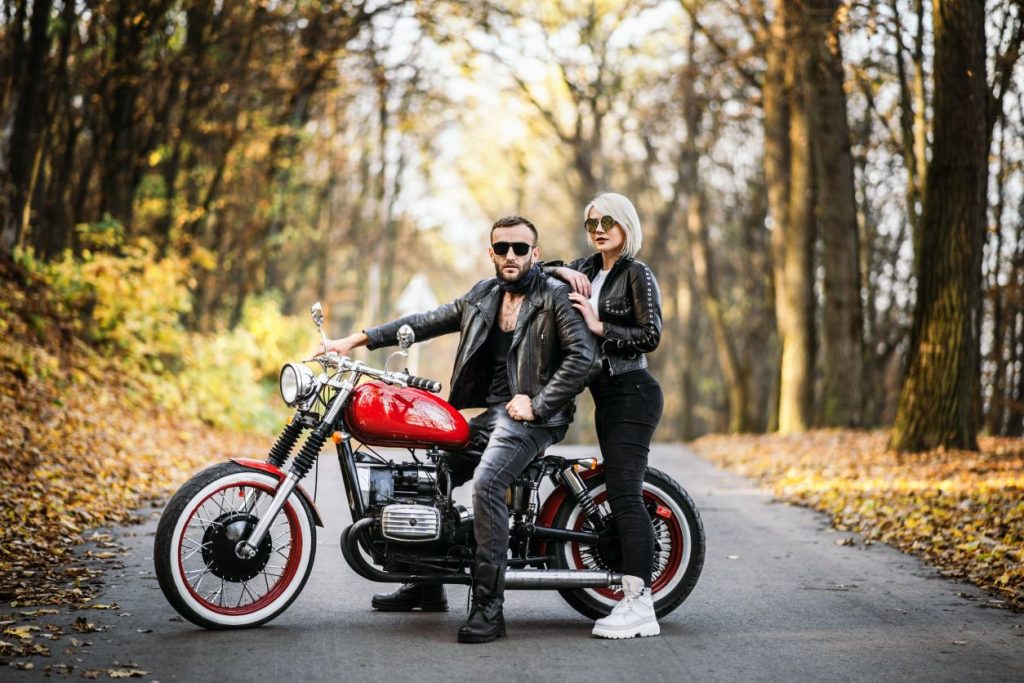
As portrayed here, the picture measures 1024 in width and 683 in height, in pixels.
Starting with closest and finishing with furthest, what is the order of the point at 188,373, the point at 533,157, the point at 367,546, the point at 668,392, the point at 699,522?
1. the point at 367,546
2. the point at 699,522
3. the point at 188,373
4. the point at 533,157
5. the point at 668,392

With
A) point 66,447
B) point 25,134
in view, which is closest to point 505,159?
point 25,134

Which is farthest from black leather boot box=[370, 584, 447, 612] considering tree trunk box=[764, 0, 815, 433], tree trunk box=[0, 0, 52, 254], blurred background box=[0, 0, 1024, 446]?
tree trunk box=[764, 0, 815, 433]

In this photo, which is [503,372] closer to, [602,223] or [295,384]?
[602,223]

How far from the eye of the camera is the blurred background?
16016 mm

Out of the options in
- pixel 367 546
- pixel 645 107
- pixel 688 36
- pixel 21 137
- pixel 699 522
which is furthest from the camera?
pixel 645 107

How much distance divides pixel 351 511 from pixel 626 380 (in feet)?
5.20

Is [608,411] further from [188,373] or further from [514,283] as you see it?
[188,373]

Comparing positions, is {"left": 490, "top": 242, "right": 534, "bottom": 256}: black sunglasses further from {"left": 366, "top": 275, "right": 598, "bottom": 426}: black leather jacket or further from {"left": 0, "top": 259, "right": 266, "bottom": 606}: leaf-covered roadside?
{"left": 0, "top": 259, "right": 266, "bottom": 606}: leaf-covered roadside

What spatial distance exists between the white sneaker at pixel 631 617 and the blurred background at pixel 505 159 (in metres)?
8.87

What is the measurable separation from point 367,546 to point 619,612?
1338 millimetres

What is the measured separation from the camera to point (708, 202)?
37.0 meters

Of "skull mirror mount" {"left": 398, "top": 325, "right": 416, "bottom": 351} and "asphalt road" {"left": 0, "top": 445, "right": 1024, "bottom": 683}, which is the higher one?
"skull mirror mount" {"left": 398, "top": 325, "right": 416, "bottom": 351}

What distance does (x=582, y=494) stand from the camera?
6.57m

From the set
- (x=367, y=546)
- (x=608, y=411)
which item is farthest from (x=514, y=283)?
(x=367, y=546)
